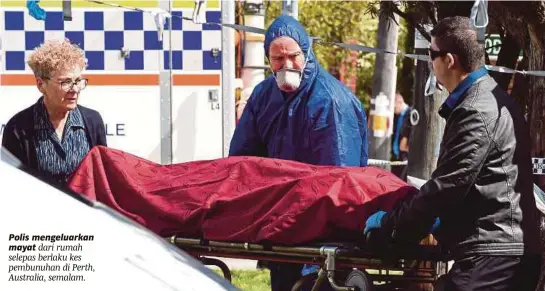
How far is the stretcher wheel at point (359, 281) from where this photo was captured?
4.56 meters

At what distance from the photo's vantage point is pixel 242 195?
4953 mm

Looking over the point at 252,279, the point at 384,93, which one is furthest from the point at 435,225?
the point at 384,93

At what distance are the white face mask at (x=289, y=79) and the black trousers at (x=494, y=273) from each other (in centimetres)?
152

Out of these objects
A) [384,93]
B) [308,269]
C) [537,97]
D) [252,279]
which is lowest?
[252,279]

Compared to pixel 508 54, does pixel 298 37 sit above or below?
above

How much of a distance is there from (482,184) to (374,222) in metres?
0.50

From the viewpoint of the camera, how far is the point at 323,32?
20.5 metres

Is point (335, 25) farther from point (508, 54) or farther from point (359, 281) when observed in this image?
point (359, 281)

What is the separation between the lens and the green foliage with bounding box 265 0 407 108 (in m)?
19.9

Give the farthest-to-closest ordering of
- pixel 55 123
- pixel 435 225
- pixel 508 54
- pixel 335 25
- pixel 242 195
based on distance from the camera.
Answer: pixel 335 25 < pixel 508 54 < pixel 55 123 < pixel 242 195 < pixel 435 225

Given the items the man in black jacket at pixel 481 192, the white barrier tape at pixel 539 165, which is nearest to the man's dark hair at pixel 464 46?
the man in black jacket at pixel 481 192

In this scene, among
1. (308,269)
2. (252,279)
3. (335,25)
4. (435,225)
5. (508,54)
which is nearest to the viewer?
(435,225)

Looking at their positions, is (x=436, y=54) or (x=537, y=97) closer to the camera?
(x=436, y=54)

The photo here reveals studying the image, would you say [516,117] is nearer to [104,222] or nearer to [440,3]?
[104,222]
